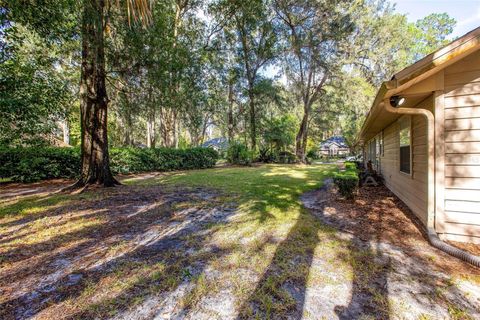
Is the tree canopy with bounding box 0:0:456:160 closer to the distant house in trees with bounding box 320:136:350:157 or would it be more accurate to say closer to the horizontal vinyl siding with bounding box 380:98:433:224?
the horizontal vinyl siding with bounding box 380:98:433:224

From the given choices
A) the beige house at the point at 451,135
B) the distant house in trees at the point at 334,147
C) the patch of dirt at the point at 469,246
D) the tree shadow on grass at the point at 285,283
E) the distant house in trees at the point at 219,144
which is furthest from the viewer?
the distant house in trees at the point at 334,147

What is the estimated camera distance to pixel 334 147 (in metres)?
38.9

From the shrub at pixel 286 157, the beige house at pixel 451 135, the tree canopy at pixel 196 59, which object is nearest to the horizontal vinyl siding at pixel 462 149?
the beige house at pixel 451 135

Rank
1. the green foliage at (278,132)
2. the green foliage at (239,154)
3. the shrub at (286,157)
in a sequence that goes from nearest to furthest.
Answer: the green foliage at (239,154)
the shrub at (286,157)
the green foliage at (278,132)

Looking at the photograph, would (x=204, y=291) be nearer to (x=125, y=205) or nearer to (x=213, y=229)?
(x=213, y=229)

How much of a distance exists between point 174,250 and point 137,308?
3.75 feet

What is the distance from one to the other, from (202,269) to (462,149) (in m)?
3.90

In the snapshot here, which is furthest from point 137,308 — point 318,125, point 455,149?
point 318,125

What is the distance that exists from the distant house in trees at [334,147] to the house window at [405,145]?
1317 inches

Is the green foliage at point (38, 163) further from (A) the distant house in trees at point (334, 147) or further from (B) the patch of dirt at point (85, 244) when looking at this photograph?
(A) the distant house in trees at point (334, 147)

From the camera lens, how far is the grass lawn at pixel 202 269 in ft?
6.26

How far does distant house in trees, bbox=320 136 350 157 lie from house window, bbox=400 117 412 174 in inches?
1317

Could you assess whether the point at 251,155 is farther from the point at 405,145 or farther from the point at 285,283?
the point at 285,283

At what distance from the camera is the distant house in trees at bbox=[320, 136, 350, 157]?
125 feet
